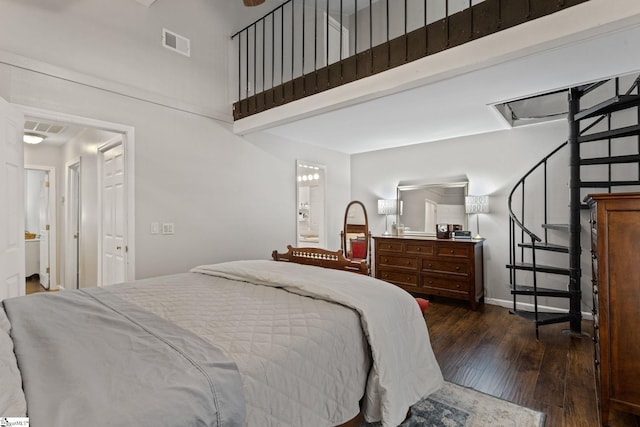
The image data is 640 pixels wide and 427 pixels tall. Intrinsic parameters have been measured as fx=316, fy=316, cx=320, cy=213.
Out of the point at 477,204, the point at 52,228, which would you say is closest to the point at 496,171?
the point at 477,204

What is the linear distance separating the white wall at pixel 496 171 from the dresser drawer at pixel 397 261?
977 mm

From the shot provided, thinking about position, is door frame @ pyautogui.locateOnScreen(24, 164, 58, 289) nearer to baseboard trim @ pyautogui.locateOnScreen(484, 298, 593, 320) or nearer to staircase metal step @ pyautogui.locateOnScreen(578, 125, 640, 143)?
baseboard trim @ pyautogui.locateOnScreen(484, 298, 593, 320)

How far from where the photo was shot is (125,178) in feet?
9.95

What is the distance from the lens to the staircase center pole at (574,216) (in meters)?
3.13

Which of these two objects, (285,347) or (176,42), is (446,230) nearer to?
(285,347)

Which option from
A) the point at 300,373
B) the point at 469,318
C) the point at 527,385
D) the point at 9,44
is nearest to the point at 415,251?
the point at 469,318

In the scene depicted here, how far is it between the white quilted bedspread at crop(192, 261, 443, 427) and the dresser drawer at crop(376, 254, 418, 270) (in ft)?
8.11

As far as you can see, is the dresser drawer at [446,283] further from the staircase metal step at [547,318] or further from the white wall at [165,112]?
the white wall at [165,112]

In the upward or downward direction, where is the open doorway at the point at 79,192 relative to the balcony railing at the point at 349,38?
downward

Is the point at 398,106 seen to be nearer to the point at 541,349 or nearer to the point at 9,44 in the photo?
the point at 541,349

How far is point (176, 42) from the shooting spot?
3395 millimetres

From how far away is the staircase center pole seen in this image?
313 centimetres

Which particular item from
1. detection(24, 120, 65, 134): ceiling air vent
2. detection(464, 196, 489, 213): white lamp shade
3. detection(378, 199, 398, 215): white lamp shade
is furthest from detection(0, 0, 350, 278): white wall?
detection(464, 196, 489, 213): white lamp shade

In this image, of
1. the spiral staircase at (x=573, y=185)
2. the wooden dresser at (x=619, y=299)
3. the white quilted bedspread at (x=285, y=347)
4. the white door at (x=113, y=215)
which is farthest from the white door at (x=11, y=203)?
the spiral staircase at (x=573, y=185)
